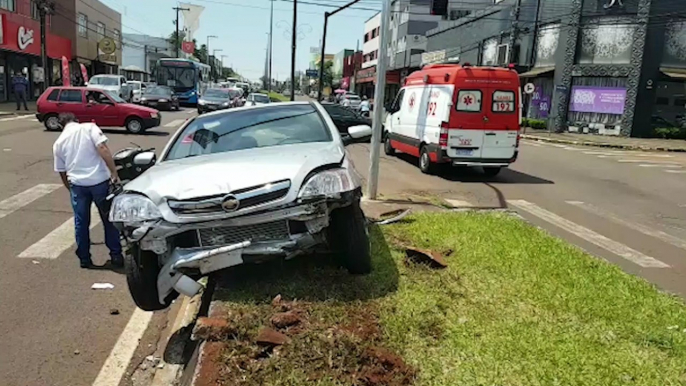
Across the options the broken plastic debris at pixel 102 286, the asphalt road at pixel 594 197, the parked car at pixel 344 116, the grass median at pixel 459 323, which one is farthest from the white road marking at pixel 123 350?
the parked car at pixel 344 116

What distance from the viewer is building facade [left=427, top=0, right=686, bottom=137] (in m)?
27.9

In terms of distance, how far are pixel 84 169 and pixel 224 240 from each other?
2414 millimetres

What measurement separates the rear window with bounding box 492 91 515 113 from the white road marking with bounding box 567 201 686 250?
3228 millimetres

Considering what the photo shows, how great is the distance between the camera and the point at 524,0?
34.4m

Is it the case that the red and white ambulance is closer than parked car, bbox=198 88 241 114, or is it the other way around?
the red and white ambulance

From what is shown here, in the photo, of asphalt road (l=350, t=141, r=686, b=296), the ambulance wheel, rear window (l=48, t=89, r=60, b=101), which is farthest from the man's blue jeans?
rear window (l=48, t=89, r=60, b=101)

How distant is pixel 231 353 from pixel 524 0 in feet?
116

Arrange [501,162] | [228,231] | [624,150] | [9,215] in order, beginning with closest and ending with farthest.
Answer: [228,231], [9,215], [501,162], [624,150]

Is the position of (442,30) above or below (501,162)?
above

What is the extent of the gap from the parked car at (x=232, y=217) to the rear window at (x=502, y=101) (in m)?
9.00

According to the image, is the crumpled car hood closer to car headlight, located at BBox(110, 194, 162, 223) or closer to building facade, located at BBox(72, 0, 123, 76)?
car headlight, located at BBox(110, 194, 162, 223)

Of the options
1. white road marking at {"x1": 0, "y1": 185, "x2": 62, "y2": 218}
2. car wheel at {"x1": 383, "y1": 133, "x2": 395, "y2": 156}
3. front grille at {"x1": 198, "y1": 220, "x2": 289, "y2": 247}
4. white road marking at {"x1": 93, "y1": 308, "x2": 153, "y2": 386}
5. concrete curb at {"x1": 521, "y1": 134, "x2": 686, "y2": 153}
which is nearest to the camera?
white road marking at {"x1": 93, "y1": 308, "x2": 153, "y2": 386}

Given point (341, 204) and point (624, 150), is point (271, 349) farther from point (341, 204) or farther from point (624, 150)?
point (624, 150)

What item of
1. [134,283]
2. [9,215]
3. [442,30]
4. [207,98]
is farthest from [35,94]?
[134,283]
